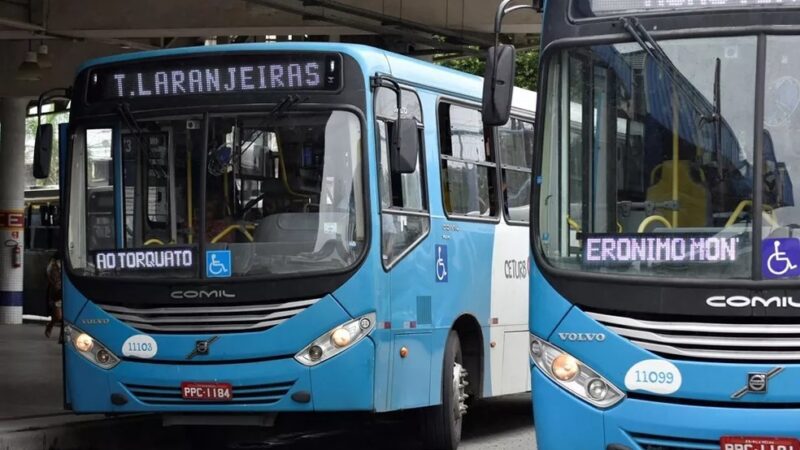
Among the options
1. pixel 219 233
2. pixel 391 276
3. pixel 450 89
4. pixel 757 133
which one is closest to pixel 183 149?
pixel 219 233

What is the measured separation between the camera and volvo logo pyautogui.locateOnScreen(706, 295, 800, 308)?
7133mm

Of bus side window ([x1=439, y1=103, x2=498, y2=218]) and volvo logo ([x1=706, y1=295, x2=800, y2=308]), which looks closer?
volvo logo ([x1=706, y1=295, x2=800, y2=308])

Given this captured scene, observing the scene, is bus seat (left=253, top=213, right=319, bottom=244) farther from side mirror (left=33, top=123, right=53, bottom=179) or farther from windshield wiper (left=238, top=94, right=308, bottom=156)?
side mirror (left=33, top=123, right=53, bottom=179)

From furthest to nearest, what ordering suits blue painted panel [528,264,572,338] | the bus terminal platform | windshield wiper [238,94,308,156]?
the bus terminal platform
windshield wiper [238,94,308,156]
blue painted panel [528,264,572,338]

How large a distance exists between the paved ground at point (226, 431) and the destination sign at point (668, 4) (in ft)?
15.4

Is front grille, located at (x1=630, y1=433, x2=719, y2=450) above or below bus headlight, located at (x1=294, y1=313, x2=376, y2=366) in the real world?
below

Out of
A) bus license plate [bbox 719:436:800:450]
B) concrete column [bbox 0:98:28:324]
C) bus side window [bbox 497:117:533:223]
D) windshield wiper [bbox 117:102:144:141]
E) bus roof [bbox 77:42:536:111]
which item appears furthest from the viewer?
concrete column [bbox 0:98:28:324]

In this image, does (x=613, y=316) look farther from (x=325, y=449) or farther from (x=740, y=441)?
(x=325, y=449)

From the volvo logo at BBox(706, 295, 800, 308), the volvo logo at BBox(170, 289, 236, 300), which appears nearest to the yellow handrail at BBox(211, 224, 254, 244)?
the volvo logo at BBox(170, 289, 236, 300)

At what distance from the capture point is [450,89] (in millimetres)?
11758

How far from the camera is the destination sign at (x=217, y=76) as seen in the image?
33.4 ft

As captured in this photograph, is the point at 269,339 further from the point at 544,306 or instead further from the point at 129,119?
the point at 544,306

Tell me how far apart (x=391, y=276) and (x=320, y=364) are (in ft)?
2.87

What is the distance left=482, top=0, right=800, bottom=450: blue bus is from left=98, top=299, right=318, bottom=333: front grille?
8.09 feet
